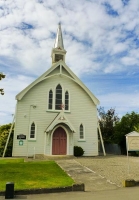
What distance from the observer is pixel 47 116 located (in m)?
22.0

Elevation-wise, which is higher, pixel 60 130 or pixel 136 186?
pixel 60 130

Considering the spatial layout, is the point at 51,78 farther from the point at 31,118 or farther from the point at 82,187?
the point at 82,187

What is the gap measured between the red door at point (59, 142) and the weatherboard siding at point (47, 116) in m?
0.58

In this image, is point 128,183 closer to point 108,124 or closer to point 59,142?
point 59,142

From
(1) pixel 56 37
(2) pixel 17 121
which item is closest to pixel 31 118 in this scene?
(2) pixel 17 121

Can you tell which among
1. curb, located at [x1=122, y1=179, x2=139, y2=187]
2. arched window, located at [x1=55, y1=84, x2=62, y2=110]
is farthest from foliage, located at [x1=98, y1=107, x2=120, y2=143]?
curb, located at [x1=122, y1=179, x2=139, y2=187]

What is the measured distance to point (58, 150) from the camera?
824 inches

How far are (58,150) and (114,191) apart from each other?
13563 mm

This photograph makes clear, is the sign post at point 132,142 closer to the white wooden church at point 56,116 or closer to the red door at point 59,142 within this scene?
the white wooden church at point 56,116

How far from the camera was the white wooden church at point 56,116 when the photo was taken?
816 inches

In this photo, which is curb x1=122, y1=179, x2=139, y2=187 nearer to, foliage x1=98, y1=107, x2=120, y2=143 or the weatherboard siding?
the weatherboard siding

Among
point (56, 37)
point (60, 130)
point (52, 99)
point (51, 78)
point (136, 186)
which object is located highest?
point (56, 37)

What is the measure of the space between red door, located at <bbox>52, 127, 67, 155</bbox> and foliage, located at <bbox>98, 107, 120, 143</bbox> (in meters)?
Result: 12.0

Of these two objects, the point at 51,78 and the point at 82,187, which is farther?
the point at 51,78
